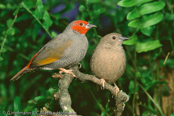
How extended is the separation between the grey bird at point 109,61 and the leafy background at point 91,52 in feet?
0.54

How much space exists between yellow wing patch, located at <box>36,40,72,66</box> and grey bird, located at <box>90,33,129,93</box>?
0.33 meters

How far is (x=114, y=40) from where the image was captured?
2.63 meters

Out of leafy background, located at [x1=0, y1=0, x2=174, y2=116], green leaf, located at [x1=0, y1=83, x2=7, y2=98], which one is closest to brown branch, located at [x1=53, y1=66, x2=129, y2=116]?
leafy background, located at [x1=0, y1=0, x2=174, y2=116]

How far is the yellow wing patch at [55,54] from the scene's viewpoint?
2438 mm

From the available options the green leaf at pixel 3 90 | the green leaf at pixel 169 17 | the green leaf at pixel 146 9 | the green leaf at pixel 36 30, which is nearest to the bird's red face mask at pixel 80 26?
the green leaf at pixel 146 9

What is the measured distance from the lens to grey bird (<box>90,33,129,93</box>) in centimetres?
248

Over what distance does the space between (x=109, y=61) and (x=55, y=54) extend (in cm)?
53

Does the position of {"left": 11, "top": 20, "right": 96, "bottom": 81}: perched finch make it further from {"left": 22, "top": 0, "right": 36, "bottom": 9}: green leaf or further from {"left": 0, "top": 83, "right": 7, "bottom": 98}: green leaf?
{"left": 0, "top": 83, "right": 7, "bottom": 98}: green leaf

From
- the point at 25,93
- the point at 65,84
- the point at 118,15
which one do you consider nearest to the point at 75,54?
the point at 65,84

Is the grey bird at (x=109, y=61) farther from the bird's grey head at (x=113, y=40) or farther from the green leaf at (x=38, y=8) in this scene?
the green leaf at (x=38, y=8)

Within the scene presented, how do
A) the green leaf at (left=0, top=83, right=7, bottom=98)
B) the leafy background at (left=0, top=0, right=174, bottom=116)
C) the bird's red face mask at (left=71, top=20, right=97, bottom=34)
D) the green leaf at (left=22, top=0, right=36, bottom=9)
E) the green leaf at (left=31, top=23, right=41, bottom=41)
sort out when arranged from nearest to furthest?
1. the bird's red face mask at (left=71, top=20, right=97, bottom=34)
2. the green leaf at (left=22, top=0, right=36, bottom=9)
3. the leafy background at (left=0, top=0, right=174, bottom=116)
4. the green leaf at (left=31, top=23, right=41, bottom=41)
5. the green leaf at (left=0, top=83, right=7, bottom=98)

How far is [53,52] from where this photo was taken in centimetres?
246

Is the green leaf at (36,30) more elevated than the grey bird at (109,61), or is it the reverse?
the green leaf at (36,30)

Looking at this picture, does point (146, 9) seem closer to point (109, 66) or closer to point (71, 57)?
point (109, 66)
